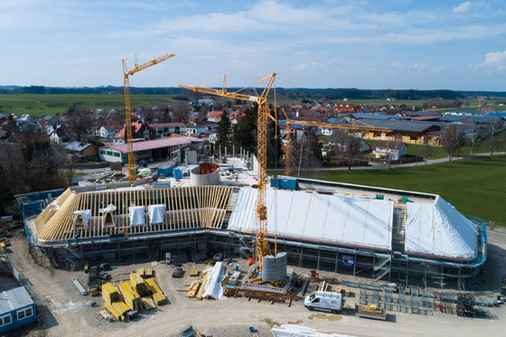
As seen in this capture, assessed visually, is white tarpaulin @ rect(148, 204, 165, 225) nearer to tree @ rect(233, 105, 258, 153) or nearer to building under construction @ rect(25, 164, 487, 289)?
building under construction @ rect(25, 164, 487, 289)

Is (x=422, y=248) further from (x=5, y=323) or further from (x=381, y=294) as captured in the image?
(x=5, y=323)

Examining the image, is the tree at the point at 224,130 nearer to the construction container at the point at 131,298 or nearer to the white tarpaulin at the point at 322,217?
the white tarpaulin at the point at 322,217

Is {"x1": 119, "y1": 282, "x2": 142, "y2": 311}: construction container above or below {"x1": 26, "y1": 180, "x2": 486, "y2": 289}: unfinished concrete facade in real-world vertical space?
below

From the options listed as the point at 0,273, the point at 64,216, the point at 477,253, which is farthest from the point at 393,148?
the point at 0,273

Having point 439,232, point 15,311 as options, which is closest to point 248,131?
point 439,232

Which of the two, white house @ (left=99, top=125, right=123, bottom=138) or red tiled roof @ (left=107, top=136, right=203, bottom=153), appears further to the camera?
white house @ (left=99, top=125, right=123, bottom=138)

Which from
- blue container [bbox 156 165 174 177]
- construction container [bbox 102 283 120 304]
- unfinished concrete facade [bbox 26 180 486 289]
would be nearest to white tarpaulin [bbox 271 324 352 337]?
unfinished concrete facade [bbox 26 180 486 289]

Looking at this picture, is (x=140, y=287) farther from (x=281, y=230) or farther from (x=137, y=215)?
(x=281, y=230)
